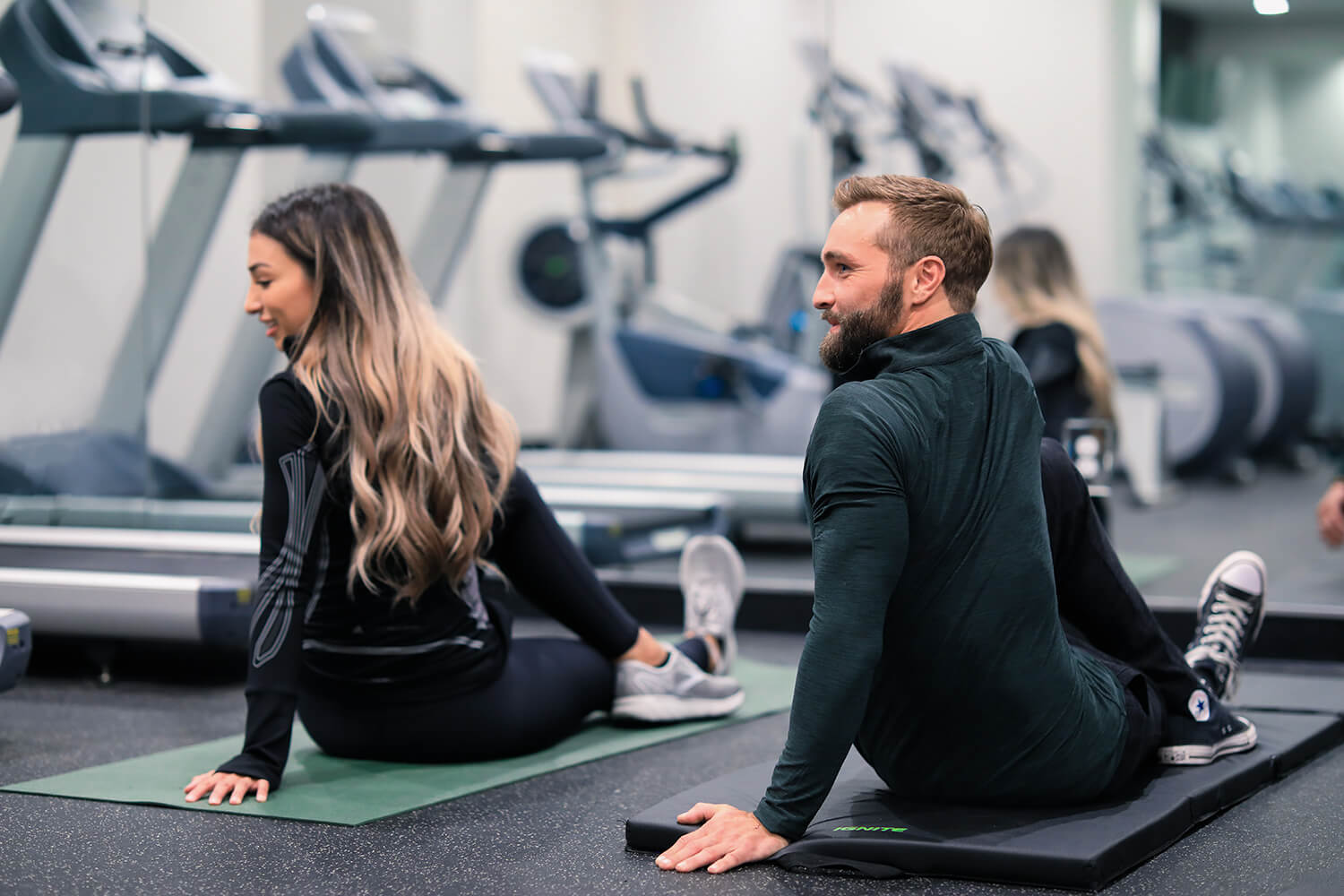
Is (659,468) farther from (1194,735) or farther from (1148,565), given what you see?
(1194,735)

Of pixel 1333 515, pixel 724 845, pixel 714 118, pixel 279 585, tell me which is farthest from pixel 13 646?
pixel 714 118

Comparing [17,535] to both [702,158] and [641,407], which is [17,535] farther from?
[702,158]

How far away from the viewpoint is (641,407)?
6.59 meters

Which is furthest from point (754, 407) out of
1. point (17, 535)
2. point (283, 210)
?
point (283, 210)

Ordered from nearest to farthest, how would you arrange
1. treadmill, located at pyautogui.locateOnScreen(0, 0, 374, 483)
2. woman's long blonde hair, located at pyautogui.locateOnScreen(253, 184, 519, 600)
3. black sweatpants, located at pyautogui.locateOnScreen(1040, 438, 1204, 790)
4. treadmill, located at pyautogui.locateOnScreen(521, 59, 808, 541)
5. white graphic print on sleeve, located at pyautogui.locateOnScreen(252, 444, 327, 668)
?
black sweatpants, located at pyautogui.locateOnScreen(1040, 438, 1204, 790) < white graphic print on sleeve, located at pyautogui.locateOnScreen(252, 444, 327, 668) < woman's long blonde hair, located at pyautogui.locateOnScreen(253, 184, 519, 600) < treadmill, located at pyautogui.locateOnScreen(0, 0, 374, 483) < treadmill, located at pyautogui.locateOnScreen(521, 59, 808, 541)

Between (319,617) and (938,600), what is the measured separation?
1.11m

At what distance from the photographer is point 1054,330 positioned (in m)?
3.97

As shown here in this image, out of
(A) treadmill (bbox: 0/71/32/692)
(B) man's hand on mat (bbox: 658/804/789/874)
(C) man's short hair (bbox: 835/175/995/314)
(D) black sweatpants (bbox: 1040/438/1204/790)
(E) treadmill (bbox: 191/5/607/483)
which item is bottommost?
Answer: (B) man's hand on mat (bbox: 658/804/789/874)

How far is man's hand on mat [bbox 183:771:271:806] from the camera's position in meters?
2.30

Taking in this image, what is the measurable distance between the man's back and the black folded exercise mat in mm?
82

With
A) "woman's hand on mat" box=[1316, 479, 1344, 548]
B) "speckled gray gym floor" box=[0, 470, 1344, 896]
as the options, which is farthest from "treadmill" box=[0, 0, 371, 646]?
"woman's hand on mat" box=[1316, 479, 1344, 548]

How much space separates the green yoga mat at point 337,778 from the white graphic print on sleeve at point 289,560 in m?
0.27

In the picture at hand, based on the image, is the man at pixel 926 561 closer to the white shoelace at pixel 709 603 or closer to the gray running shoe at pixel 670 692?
the gray running shoe at pixel 670 692

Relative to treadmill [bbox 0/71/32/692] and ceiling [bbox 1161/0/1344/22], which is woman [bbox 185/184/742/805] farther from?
ceiling [bbox 1161/0/1344/22]
